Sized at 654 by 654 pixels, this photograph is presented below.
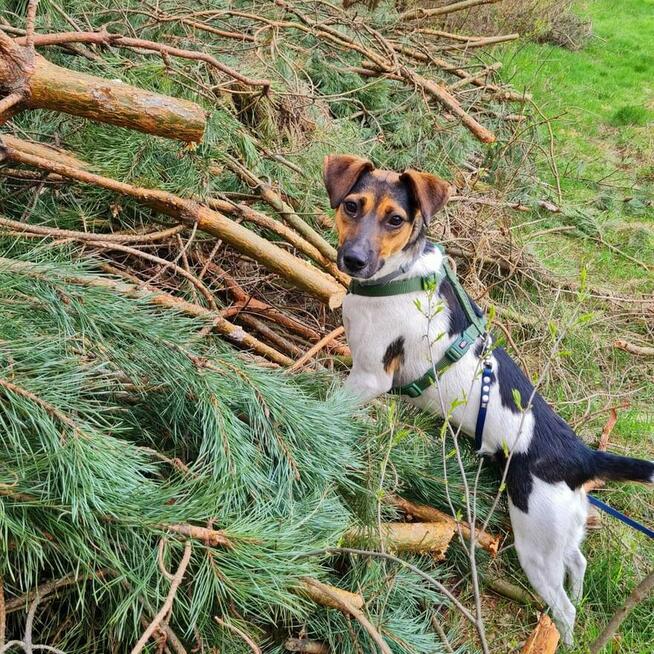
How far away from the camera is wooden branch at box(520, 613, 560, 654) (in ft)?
7.22

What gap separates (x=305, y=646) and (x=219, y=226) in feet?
5.10

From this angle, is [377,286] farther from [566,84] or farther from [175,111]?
[566,84]

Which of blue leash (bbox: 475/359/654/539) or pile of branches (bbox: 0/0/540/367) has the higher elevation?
pile of branches (bbox: 0/0/540/367)

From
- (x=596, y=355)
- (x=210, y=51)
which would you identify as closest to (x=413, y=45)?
(x=210, y=51)

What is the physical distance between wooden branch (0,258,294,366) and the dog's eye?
0.64m

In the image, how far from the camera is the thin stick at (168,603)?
3.88 ft

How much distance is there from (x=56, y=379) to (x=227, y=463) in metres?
0.44

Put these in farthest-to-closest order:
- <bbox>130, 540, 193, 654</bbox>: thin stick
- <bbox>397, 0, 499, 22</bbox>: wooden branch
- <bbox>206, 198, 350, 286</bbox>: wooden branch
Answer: <bbox>397, 0, 499, 22</bbox>: wooden branch, <bbox>206, 198, 350, 286</bbox>: wooden branch, <bbox>130, 540, 193, 654</bbox>: thin stick

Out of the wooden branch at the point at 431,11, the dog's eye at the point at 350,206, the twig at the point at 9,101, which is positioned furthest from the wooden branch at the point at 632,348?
the wooden branch at the point at 431,11

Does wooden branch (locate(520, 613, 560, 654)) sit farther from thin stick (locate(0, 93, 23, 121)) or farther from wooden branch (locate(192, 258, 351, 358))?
thin stick (locate(0, 93, 23, 121))

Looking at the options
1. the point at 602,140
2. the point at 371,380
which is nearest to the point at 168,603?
the point at 371,380

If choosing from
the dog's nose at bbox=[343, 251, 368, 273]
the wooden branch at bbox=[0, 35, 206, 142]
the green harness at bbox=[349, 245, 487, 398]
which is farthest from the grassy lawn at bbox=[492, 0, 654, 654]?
the wooden branch at bbox=[0, 35, 206, 142]

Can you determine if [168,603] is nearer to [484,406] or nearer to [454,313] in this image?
[484,406]

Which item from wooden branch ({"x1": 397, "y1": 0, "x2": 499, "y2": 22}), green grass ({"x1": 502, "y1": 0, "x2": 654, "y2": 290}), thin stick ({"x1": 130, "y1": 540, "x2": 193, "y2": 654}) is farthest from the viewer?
wooden branch ({"x1": 397, "y1": 0, "x2": 499, "y2": 22})
